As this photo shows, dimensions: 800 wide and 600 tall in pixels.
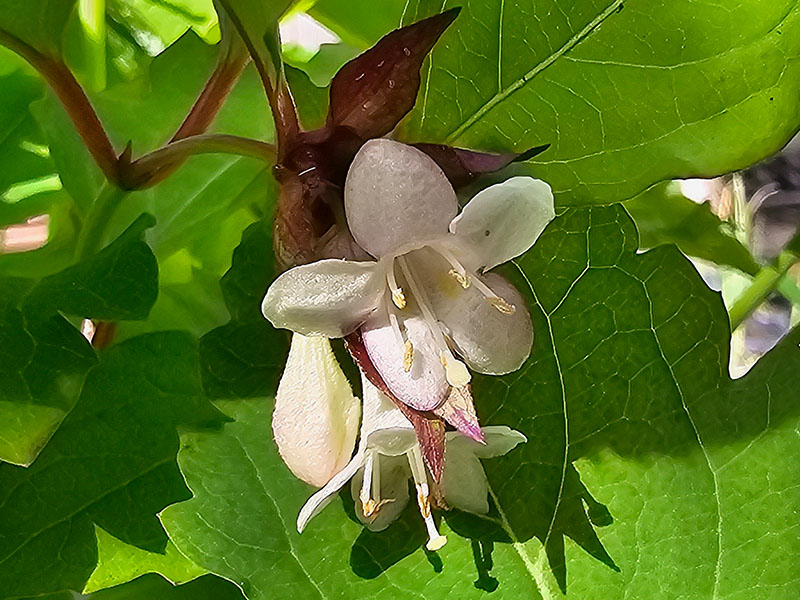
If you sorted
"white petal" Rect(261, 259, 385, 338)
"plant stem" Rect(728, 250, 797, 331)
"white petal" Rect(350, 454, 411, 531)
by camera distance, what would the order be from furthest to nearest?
"plant stem" Rect(728, 250, 797, 331) → "white petal" Rect(350, 454, 411, 531) → "white petal" Rect(261, 259, 385, 338)

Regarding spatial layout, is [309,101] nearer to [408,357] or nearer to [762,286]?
[408,357]

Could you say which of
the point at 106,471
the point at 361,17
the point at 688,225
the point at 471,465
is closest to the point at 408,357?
the point at 471,465

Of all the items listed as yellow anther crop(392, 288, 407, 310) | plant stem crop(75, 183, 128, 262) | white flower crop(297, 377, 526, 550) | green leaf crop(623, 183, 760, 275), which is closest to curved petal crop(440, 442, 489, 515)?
white flower crop(297, 377, 526, 550)

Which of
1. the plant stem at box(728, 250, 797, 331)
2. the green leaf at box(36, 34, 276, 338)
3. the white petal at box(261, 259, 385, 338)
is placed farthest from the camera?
the plant stem at box(728, 250, 797, 331)

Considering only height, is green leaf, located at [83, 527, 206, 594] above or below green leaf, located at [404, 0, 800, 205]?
below

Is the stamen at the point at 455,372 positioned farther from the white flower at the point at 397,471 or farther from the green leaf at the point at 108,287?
the green leaf at the point at 108,287

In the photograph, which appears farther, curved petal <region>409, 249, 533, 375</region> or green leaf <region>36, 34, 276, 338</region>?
green leaf <region>36, 34, 276, 338</region>

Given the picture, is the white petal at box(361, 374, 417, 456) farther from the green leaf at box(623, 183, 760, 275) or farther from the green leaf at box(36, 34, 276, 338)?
the green leaf at box(623, 183, 760, 275)

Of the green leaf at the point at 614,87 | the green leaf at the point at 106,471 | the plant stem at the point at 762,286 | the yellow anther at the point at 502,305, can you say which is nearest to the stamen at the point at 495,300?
the yellow anther at the point at 502,305
